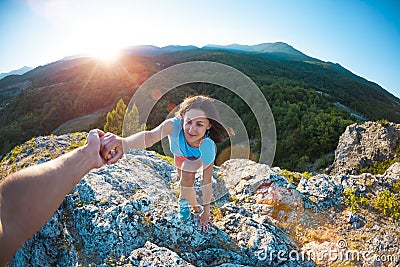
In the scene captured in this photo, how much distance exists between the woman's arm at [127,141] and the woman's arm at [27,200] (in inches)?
48.1

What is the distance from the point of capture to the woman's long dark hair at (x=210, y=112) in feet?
15.5

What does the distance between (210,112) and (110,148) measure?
2070 millimetres

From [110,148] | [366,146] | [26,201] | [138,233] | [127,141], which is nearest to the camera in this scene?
[26,201]

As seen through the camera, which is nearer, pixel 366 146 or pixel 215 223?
pixel 215 223

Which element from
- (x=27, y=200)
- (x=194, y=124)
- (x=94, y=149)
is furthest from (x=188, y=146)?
(x=27, y=200)

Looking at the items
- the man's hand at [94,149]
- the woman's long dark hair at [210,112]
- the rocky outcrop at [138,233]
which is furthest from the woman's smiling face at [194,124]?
the man's hand at [94,149]

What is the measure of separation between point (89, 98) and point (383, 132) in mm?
85685

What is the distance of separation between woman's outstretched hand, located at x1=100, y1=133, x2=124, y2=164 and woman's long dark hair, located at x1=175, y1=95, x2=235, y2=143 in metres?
1.61

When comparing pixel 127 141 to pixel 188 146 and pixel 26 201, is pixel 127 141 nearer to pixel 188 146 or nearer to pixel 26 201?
pixel 188 146

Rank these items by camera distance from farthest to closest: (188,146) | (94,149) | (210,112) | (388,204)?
A: (388,204) → (188,146) → (210,112) → (94,149)

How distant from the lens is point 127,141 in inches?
145

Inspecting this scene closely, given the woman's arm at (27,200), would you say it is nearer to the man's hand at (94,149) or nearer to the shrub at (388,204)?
the man's hand at (94,149)

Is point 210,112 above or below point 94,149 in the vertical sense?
above

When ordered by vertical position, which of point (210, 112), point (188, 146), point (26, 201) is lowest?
point (188, 146)
